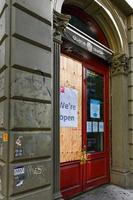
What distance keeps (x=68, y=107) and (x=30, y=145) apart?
2.01 m

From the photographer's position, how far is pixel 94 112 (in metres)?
7.29

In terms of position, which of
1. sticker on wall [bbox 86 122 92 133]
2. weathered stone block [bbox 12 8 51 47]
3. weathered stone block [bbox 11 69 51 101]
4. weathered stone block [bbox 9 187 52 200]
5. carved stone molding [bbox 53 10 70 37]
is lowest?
weathered stone block [bbox 9 187 52 200]

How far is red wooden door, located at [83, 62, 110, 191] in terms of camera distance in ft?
22.7

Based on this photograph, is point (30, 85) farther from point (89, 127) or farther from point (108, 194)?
point (108, 194)

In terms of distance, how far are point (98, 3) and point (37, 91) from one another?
3457mm

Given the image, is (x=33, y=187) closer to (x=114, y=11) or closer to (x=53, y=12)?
(x=53, y=12)

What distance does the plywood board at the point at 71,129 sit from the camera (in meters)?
6.08

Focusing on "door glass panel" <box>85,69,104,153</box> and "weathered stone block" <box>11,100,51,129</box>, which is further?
"door glass panel" <box>85,69,104,153</box>

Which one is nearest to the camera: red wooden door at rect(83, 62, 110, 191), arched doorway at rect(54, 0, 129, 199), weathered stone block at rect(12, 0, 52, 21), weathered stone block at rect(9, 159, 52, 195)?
weathered stone block at rect(9, 159, 52, 195)

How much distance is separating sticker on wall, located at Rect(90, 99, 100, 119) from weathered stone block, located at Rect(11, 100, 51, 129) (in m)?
2.53

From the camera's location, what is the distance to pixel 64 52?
6176 mm

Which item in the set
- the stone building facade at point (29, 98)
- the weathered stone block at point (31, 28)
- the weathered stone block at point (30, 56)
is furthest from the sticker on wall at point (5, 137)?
the weathered stone block at point (31, 28)

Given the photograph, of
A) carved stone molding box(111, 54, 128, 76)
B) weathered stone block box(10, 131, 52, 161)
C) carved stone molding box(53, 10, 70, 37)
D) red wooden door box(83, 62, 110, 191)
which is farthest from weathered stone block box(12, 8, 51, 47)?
carved stone molding box(111, 54, 128, 76)

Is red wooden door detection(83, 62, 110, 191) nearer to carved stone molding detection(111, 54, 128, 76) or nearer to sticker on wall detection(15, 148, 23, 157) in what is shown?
carved stone molding detection(111, 54, 128, 76)
